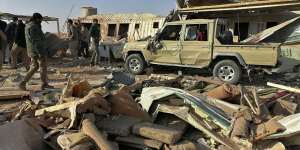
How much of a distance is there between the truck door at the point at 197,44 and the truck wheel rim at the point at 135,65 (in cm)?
189

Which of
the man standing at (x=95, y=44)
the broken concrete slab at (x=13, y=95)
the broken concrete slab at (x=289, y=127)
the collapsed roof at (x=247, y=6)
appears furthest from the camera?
the man standing at (x=95, y=44)

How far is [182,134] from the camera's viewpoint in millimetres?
5418

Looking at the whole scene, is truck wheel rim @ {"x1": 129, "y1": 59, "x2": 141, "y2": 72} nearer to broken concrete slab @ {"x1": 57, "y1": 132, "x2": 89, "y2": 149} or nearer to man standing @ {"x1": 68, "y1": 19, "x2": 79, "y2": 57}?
man standing @ {"x1": 68, "y1": 19, "x2": 79, "y2": 57}

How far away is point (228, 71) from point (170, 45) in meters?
1.92

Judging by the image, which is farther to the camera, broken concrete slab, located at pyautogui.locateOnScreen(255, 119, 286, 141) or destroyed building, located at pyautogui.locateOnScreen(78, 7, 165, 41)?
destroyed building, located at pyautogui.locateOnScreen(78, 7, 165, 41)

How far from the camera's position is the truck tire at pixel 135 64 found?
1360 centimetres

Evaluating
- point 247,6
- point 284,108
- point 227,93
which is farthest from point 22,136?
point 247,6

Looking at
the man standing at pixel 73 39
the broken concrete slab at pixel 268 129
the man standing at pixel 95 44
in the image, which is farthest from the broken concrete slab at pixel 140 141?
the man standing at pixel 73 39

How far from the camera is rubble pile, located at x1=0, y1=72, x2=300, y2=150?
511 centimetres

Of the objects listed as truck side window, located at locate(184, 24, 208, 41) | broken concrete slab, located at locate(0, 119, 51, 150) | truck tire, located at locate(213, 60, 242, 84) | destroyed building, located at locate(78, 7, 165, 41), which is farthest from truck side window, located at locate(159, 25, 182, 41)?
destroyed building, located at locate(78, 7, 165, 41)

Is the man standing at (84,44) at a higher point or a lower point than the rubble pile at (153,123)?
higher

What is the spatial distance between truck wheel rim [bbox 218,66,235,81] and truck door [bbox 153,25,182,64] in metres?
1.39

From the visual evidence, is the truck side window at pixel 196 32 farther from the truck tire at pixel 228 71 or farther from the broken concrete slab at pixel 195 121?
the broken concrete slab at pixel 195 121

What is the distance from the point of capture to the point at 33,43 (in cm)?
945
